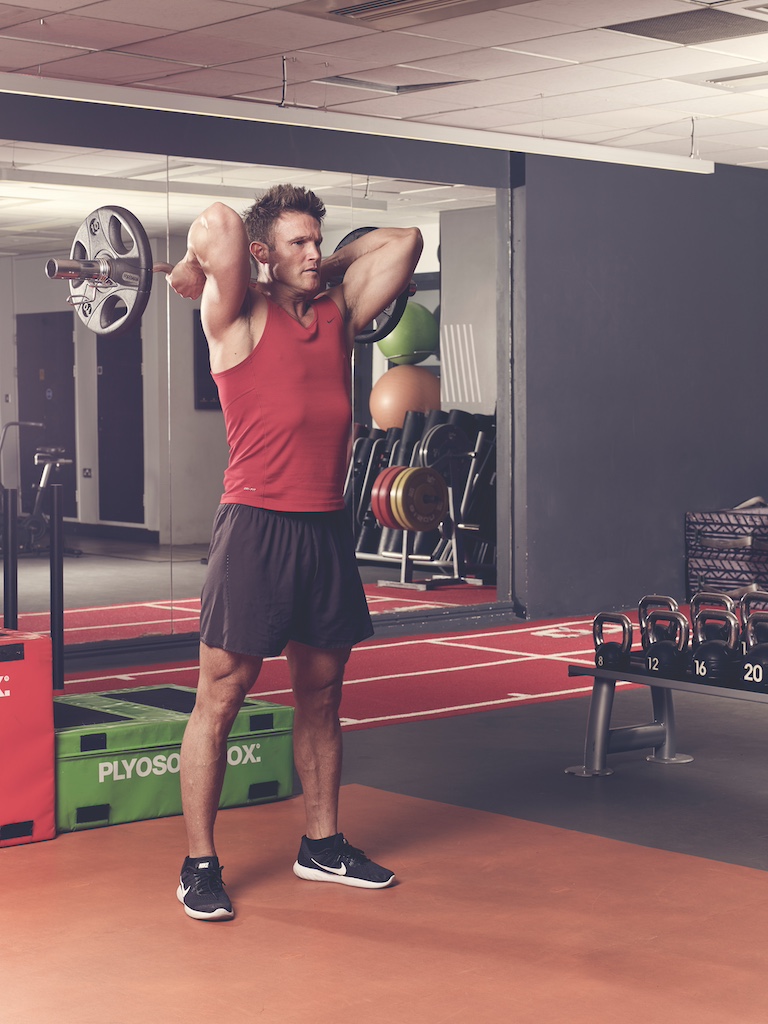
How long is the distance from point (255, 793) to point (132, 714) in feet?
1.38

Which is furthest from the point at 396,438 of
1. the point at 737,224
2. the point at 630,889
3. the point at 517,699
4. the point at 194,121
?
the point at 630,889

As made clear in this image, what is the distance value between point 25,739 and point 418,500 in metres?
5.25

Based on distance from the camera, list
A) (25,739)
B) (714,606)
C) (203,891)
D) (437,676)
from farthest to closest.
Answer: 1. (437,676)
2. (714,606)
3. (25,739)
4. (203,891)

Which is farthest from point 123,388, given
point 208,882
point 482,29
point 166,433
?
point 208,882

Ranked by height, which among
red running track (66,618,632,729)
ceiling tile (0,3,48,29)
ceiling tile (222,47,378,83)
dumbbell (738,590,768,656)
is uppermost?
ceiling tile (222,47,378,83)

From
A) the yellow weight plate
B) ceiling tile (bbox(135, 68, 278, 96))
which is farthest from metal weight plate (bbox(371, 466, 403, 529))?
ceiling tile (bbox(135, 68, 278, 96))

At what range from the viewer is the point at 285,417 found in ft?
10.9

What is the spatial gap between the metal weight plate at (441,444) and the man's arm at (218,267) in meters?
5.89

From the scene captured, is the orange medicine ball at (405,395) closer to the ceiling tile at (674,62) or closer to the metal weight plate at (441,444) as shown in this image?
the metal weight plate at (441,444)

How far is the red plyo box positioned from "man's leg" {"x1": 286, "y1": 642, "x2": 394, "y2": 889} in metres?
0.70

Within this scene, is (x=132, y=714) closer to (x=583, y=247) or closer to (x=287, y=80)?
(x=287, y=80)

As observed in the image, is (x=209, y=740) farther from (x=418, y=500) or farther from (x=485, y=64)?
(x=418, y=500)

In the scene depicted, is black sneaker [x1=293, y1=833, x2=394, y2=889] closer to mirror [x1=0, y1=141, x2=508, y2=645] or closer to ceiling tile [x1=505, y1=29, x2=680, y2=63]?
mirror [x1=0, y1=141, x2=508, y2=645]

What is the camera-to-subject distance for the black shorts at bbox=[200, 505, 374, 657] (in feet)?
10.9
